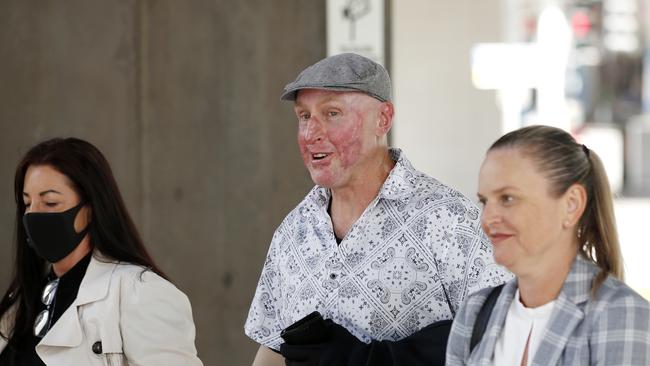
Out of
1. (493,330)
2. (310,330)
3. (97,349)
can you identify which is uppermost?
(493,330)

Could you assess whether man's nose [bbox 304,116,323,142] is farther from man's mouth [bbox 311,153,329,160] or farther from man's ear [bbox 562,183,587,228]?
man's ear [bbox 562,183,587,228]

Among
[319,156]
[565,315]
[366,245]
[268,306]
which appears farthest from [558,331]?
[268,306]

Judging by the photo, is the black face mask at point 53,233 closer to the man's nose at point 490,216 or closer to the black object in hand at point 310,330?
the black object in hand at point 310,330

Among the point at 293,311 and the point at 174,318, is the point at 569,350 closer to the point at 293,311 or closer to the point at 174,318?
the point at 293,311

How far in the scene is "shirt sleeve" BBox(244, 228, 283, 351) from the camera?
3.36m

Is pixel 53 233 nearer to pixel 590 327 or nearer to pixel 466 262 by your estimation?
pixel 466 262

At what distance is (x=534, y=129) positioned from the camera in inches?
97.0

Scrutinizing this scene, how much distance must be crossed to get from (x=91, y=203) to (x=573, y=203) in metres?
1.56

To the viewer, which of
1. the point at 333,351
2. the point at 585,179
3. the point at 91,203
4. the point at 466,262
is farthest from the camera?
the point at 91,203

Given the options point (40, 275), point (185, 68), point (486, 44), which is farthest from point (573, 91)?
point (40, 275)

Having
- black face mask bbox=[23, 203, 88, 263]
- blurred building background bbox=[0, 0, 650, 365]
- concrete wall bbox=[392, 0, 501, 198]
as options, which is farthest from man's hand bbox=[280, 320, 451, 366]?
concrete wall bbox=[392, 0, 501, 198]

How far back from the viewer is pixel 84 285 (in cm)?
330

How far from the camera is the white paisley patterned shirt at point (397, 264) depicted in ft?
9.94

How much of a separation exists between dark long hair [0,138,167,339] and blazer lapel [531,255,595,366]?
142cm
